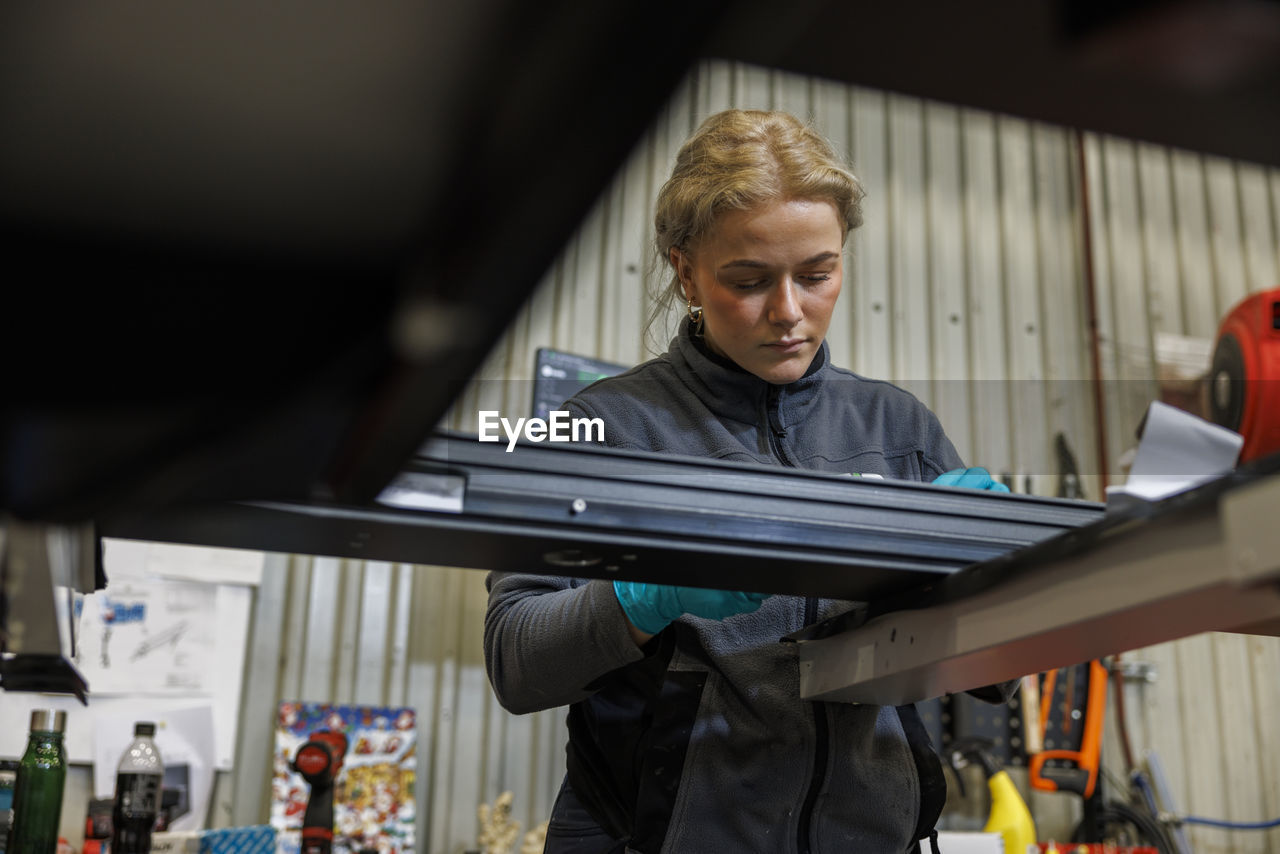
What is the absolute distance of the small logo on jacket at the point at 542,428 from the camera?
2.31 feet

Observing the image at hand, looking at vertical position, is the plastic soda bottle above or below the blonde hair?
below

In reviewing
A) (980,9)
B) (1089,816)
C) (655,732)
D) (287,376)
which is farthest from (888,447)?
(1089,816)

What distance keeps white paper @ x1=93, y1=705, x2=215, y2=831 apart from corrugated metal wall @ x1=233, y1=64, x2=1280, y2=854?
0.09 metres

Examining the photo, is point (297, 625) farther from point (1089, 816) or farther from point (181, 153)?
point (181, 153)

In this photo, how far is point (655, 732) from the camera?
970 millimetres

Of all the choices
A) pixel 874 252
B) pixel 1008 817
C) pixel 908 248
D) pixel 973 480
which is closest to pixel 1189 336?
pixel 908 248

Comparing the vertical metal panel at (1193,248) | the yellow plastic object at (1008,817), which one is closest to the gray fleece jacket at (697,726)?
the yellow plastic object at (1008,817)

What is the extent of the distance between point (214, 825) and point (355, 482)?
7.74ft

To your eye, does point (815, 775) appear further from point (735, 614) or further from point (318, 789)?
point (318, 789)

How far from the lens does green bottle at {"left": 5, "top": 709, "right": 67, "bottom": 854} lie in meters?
1.76

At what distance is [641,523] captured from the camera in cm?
71

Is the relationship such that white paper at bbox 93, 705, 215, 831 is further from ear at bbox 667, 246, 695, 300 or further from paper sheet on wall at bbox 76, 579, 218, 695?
ear at bbox 667, 246, 695, 300

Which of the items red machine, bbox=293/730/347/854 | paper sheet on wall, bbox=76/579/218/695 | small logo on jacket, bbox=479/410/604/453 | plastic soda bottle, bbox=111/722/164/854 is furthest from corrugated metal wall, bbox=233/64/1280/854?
small logo on jacket, bbox=479/410/604/453

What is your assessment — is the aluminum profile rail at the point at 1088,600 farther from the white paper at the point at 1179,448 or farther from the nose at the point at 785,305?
the nose at the point at 785,305
